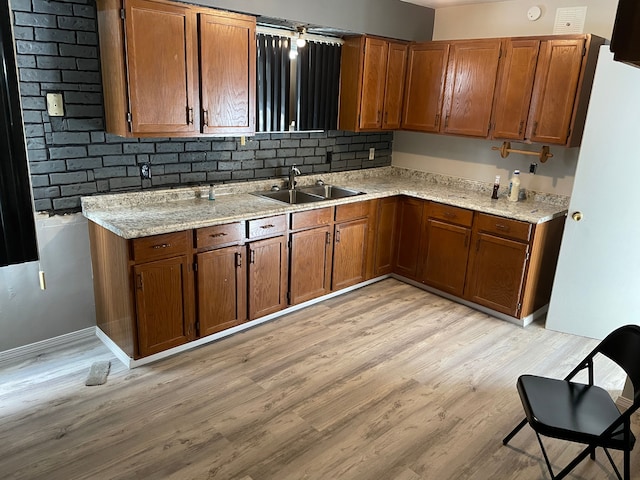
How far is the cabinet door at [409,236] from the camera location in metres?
4.26

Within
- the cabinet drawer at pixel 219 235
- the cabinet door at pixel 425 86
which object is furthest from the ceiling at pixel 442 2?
the cabinet drawer at pixel 219 235

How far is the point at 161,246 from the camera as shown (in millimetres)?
2816

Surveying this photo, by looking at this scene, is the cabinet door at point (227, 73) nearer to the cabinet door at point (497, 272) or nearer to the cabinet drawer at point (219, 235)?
the cabinet drawer at point (219, 235)

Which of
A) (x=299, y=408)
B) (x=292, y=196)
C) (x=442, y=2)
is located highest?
(x=442, y=2)

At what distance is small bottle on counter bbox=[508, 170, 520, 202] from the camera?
3.94m

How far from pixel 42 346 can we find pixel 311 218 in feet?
6.70

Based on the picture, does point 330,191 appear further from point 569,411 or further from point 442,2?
point 569,411

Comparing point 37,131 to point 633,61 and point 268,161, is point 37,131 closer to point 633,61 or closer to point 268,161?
point 268,161

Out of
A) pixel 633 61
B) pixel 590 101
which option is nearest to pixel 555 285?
pixel 590 101

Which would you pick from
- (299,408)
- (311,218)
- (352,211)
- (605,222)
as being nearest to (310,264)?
(311,218)

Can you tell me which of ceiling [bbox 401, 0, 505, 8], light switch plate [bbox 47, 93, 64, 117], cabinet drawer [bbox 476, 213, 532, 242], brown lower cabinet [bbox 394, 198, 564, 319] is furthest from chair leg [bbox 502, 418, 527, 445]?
ceiling [bbox 401, 0, 505, 8]

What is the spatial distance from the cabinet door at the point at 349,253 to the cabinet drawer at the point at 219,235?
0.98 m

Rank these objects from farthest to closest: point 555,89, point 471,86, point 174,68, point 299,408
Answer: point 471,86 < point 555,89 < point 174,68 < point 299,408

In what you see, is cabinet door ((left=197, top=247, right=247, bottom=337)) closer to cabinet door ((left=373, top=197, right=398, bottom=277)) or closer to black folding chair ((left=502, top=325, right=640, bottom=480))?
cabinet door ((left=373, top=197, right=398, bottom=277))
